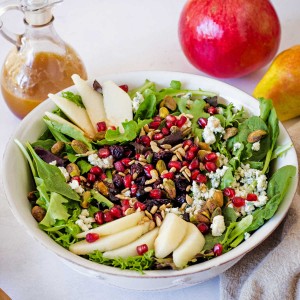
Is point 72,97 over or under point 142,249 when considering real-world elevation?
over

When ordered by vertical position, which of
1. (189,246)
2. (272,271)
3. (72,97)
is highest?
(72,97)

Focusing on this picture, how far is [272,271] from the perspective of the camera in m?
1.42

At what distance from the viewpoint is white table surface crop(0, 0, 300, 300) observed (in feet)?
4.92

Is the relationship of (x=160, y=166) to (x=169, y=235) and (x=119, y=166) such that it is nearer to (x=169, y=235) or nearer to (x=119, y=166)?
(x=119, y=166)

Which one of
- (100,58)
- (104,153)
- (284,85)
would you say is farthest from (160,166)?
(100,58)

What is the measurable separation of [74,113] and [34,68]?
0.27m

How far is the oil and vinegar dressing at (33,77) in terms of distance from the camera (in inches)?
72.5

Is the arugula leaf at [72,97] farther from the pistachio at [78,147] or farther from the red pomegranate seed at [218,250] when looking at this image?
the red pomegranate seed at [218,250]

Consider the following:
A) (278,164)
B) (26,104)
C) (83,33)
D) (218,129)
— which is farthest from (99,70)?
(278,164)

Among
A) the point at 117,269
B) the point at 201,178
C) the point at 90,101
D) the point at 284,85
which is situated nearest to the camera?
the point at 117,269

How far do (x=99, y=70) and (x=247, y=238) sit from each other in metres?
0.96

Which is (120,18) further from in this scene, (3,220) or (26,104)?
(3,220)

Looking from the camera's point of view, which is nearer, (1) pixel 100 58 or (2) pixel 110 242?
(2) pixel 110 242

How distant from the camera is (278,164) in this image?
155cm
